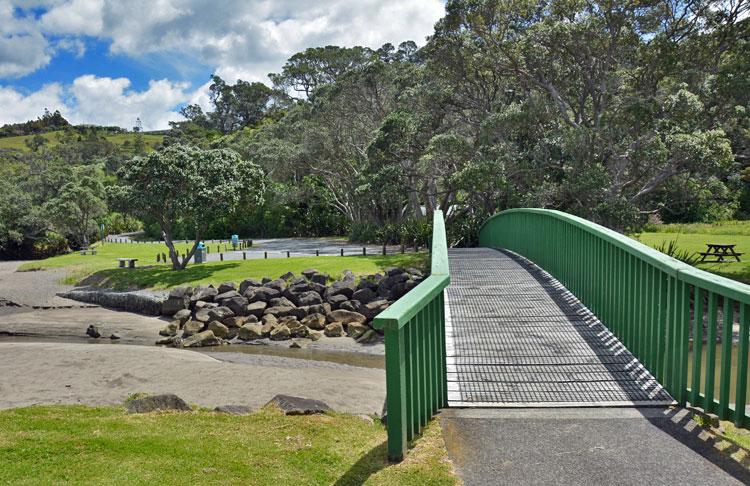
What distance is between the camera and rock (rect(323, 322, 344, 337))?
57.3 ft

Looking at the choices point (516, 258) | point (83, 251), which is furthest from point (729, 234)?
point (83, 251)

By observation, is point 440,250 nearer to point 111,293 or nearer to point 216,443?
point 216,443

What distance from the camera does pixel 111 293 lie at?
24781 millimetres

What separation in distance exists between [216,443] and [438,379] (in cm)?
184

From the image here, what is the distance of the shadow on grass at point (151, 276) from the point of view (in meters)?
24.9

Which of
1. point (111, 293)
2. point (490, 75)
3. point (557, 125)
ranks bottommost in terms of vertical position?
point (111, 293)

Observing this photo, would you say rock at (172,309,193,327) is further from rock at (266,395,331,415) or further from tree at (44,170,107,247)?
tree at (44,170,107,247)

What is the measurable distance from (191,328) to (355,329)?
5.27m

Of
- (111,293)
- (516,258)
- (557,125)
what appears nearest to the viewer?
(516,258)

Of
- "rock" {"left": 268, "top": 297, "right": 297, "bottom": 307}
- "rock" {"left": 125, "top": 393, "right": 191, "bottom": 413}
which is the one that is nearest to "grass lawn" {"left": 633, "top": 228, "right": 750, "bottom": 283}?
"rock" {"left": 268, "top": 297, "right": 297, "bottom": 307}

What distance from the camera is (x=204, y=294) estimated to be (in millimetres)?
21297

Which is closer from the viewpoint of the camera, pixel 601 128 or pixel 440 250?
pixel 440 250

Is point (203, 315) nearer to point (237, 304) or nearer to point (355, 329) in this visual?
Result: point (237, 304)

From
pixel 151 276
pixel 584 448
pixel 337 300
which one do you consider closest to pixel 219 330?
pixel 337 300
